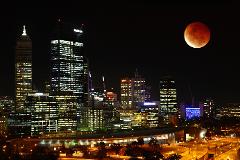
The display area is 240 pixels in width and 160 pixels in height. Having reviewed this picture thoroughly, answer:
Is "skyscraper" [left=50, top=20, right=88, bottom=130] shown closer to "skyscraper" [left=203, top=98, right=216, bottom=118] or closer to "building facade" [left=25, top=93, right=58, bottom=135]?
"building facade" [left=25, top=93, right=58, bottom=135]

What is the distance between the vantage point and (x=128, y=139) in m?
38.5

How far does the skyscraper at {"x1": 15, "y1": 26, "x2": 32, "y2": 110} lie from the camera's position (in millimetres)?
70731

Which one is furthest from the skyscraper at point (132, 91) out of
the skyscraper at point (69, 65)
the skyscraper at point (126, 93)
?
the skyscraper at point (69, 65)

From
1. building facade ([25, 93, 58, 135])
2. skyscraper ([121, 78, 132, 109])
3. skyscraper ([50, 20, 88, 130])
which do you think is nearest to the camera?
building facade ([25, 93, 58, 135])

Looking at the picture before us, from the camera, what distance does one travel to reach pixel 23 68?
72500mm

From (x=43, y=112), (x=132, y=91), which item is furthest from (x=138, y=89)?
(x=43, y=112)

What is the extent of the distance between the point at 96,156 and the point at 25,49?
51.0 meters

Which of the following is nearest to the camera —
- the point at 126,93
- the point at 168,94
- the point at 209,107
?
the point at 168,94

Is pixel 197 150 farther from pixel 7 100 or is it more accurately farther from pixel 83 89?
pixel 7 100

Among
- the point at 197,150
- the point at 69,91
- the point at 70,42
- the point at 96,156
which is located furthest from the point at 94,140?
the point at 70,42

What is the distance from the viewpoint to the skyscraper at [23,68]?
232 feet

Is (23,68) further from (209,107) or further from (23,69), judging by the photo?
(209,107)

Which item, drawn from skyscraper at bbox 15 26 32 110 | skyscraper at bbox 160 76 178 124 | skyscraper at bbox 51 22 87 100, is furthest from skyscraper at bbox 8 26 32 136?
skyscraper at bbox 160 76 178 124

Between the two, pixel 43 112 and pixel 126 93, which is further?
pixel 126 93
